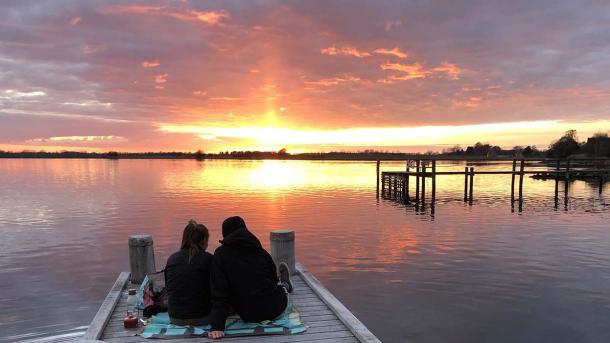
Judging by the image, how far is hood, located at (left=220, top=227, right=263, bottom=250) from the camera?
654cm

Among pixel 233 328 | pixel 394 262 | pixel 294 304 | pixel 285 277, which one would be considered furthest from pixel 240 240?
pixel 394 262

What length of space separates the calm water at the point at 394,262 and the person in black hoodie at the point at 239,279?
4.29m

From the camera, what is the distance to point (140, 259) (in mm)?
10336

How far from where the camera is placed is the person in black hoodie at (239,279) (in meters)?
6.54

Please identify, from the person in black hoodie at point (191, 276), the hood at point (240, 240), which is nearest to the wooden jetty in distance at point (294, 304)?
the person in black hoodie at point (191, 276)

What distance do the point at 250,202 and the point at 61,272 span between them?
2198 cm

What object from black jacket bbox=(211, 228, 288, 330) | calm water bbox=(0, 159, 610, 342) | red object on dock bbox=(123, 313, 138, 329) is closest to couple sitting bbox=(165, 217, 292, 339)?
A: black jacket bbox=(211, 228, 288, 330)

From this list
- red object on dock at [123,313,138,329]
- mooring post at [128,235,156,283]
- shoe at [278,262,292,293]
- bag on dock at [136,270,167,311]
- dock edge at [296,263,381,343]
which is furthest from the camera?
mooring post at [128,235,156,283]

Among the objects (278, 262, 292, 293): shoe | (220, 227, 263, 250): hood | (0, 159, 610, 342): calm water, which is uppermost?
(220, 227, 263, 250): hood

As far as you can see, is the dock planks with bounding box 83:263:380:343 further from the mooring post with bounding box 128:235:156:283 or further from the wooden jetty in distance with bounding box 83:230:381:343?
the mooring post with bounding box 128:235:156:283

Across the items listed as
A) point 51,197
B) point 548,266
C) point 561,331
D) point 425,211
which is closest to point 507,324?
point 561,331

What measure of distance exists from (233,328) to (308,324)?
1.35m

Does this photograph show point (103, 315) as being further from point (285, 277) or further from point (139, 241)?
point (285, 277)

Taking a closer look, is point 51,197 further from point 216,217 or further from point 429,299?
point 429,299
